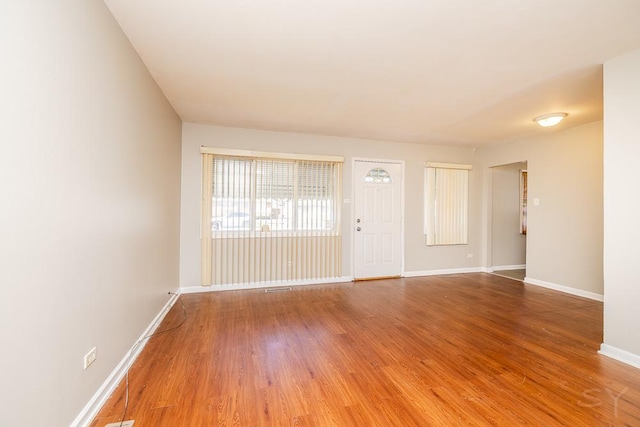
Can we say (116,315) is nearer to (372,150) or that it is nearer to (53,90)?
(53,90)

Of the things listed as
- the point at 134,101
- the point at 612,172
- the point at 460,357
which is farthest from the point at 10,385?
the point at 612,172

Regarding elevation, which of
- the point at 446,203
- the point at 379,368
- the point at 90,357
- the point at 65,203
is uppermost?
the point at 446,203

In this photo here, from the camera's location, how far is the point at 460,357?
2.33m

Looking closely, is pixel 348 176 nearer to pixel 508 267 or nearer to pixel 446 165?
pixel 446 165

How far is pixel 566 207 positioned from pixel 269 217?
470 centimetres

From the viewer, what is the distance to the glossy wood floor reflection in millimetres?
1660

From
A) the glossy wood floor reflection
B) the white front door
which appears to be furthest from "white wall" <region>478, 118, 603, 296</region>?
the white front door

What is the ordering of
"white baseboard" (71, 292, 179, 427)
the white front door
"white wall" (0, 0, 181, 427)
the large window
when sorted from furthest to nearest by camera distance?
the white front door
the large window
"white baseboard" (71, 292, 179, 427)
"white wall" (0, 0, 181, 427)

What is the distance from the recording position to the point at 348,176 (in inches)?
191

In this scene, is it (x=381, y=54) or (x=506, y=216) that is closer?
(x=381, y=54)

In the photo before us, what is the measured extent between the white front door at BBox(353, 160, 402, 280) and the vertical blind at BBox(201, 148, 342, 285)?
1.44ft

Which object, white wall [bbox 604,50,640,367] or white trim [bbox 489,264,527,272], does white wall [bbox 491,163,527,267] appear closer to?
white trim [bbox 489,264,527,272]

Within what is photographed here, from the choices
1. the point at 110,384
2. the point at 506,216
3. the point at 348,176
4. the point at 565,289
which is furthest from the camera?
the point at 506,216

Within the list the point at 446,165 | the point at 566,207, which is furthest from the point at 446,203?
the point at 566,207
